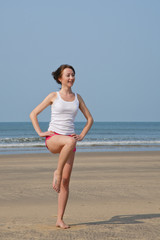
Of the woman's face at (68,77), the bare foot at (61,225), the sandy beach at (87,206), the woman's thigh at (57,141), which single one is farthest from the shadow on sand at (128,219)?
the woman's face at (68,77)

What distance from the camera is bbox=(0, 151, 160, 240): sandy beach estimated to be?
15.4 feet

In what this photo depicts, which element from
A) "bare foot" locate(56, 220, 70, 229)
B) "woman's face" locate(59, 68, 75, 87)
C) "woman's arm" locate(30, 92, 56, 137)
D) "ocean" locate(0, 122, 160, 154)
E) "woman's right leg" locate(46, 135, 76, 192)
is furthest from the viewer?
"ocean" locate(0, 122, 160, 154)

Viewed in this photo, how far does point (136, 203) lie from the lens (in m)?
6.62

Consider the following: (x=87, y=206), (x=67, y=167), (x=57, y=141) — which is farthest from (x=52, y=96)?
(x=87, y=206)

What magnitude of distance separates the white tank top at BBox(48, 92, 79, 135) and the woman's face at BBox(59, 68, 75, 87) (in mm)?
226

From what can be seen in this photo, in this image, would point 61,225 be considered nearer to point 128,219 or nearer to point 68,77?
point 128,219

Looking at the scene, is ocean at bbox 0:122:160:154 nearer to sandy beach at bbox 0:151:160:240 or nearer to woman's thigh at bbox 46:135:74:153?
sandy beach at bbox 0:151:160:240

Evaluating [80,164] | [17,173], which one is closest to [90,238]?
[17,173]

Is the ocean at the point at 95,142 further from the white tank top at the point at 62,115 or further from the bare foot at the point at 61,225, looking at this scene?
the white tank top at the point at 62,115

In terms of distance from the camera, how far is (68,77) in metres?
4.74

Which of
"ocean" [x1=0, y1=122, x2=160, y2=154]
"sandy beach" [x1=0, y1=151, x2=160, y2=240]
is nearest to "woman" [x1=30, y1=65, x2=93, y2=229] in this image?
"sandy beach" [x1=0, y1=151, x2=160, y2=240]

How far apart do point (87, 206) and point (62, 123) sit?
226cm

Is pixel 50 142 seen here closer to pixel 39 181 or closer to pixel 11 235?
pixel 11 235

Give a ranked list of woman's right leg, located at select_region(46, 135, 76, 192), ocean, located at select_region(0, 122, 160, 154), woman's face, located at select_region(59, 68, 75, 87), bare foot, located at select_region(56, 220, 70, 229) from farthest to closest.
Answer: ocean, located at select_region(0, 122, 160, 154) < bare foot, located at select_region(56, 220, 70, 229) < woman's face, located at select_region(59, 68, 75, 87) < woman's right leg, located at select_region(46, 135, 76, 192)
